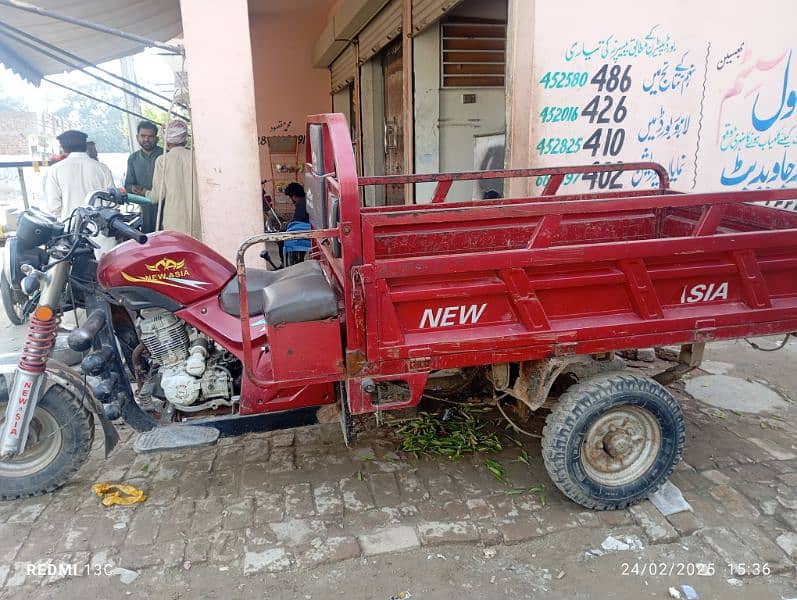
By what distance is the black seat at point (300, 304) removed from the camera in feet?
8.63

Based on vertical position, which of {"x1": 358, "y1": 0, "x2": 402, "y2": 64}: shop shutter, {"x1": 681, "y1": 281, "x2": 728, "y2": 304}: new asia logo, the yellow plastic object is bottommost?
the yellow plastic object

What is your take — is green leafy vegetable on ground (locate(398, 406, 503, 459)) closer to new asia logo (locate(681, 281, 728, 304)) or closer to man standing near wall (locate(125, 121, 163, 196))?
new asia logo (locate(681, 281, 728, 304))

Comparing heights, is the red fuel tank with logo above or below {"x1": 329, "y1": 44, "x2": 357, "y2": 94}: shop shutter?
below

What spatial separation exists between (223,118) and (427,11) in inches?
127

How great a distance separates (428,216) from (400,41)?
670 cm

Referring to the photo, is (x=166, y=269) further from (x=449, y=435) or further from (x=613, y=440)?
(x=613, y=440)

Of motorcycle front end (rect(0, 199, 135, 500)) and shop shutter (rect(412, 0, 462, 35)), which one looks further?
shop shutter (rect(412, 0, 462, 35))

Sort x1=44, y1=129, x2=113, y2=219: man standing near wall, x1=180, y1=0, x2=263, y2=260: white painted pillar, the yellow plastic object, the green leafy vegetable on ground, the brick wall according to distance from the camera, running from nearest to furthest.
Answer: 1. the yellow plastic object
2. the green leafy vegetable on ground
3. x1=180, y1=0, x2=263, y2=260: white painted pillar
4. x1=44, y1=129, x2=113, y2=219: man standing near wall
5. the brick wall

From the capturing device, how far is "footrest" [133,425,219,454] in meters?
2.88

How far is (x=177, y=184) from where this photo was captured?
214 inches

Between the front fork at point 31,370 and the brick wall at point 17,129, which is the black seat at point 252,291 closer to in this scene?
the front fork at point 31,370

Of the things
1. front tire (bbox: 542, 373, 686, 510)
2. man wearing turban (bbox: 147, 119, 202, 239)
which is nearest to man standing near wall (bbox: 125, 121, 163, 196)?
man wearing turban (bbox: 147, 119, 202, 239)

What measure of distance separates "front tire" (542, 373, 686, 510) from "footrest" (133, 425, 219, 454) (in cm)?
165

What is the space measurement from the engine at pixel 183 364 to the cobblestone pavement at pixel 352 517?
0.52 m
